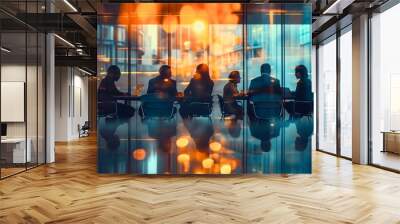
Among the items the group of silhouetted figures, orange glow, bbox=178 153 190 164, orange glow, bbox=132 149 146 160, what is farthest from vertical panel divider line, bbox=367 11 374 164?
orange glow, bbox=132 149 146 160

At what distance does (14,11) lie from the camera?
272 inches

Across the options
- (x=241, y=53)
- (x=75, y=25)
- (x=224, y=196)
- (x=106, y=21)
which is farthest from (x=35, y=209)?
(x=75, y=25)

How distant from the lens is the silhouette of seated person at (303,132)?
6.57 meters

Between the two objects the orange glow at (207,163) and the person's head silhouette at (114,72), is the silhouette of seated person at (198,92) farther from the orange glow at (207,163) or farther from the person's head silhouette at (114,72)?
the person's head silhouette at (114,72)

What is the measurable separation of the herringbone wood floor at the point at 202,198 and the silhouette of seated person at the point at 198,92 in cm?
127

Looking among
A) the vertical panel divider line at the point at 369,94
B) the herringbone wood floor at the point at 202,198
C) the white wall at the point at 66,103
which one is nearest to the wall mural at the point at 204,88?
the herringbone wood floor at the point at 202,198

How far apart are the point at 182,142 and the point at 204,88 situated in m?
1.08

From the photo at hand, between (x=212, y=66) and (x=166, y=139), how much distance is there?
1597 millimetres

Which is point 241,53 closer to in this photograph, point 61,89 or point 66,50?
point 66,50

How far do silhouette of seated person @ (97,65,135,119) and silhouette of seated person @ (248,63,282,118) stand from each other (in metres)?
2.24

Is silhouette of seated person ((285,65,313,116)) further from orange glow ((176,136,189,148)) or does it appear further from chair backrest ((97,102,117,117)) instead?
chair backrest ((97,102,117,117))

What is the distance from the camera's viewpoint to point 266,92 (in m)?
6.63

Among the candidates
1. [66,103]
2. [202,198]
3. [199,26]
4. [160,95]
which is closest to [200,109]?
[160,95]

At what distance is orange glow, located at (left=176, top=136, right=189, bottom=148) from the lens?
662 cm
